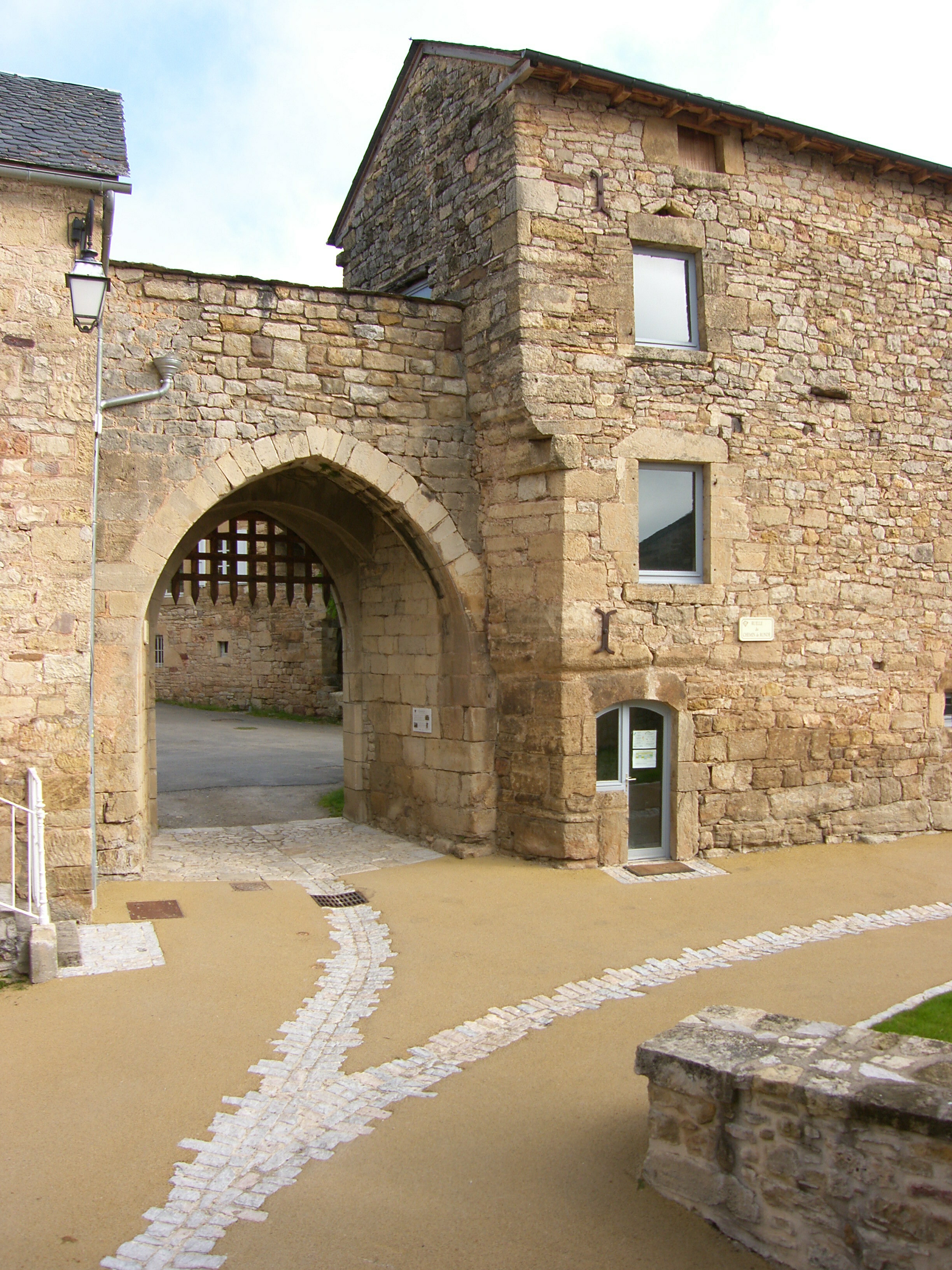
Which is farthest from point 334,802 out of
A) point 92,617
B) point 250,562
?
point 92,617

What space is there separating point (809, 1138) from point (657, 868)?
508 centimetres

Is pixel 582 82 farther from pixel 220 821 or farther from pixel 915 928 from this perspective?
pixel 220 821

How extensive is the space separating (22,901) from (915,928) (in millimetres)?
5455

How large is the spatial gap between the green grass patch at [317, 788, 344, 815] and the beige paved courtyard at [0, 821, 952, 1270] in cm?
254

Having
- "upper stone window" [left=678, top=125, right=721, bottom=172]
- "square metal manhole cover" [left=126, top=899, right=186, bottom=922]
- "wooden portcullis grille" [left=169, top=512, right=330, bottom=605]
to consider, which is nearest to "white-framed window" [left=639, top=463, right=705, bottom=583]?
"upper stone window" [left=678, top=125, right=721, bottom=172]

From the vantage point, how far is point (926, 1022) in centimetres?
478

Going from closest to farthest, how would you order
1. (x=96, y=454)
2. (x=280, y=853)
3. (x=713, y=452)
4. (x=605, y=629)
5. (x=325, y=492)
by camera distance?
(x=96, y=454)
(x=605, y=629)
(x=713, y=452)
(x=280, y=853)
(x=325, y=492)

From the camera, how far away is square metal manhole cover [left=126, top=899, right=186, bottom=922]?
654 centimetres

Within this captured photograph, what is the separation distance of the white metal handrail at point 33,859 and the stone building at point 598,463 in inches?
61.1

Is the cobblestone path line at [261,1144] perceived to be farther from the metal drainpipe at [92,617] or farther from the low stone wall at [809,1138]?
the metal drainpipe at [92,617]

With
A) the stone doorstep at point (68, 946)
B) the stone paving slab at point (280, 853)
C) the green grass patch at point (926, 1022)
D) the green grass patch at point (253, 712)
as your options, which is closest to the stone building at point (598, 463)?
the stone paving slab at point (280, 853)

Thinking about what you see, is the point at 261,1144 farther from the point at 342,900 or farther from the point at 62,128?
the point at 62,128

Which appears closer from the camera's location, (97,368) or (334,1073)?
(334,1073)

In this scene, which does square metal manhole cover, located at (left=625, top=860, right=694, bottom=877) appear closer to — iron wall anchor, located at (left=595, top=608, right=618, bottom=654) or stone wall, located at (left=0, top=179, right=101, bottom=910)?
iron wall anchor, located at (left=595, top=608, right=618, bottom=654)
